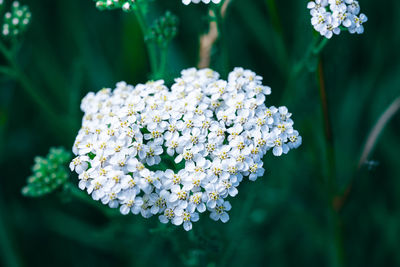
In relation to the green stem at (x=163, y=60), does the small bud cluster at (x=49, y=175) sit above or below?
below

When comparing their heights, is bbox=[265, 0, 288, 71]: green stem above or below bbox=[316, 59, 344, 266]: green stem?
above

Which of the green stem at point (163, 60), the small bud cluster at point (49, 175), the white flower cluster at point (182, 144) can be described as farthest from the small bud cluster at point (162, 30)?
the small bud cluster at point (49, 175)

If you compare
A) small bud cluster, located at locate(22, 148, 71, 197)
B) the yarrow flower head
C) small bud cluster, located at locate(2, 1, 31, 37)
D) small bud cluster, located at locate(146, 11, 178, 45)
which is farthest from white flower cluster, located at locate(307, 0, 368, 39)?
A: small bud cluster, located at locate(2, 1, 31, 37)

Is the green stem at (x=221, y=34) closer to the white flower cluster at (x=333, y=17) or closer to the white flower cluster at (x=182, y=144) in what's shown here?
the white flower cluster at (x=182, y=144)

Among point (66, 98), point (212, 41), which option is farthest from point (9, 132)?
point (212, 41)

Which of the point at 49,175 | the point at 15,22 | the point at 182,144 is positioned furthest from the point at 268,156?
the point at 15,22

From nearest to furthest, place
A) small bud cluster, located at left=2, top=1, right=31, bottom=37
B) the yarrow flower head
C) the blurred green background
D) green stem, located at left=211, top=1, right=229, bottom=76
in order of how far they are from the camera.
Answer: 1. the yarrow flower head
2. green stem, located at left=211, top=1, right=229, bottom=76
3. small bud cluster, located at left=2, top=1, right=31, bottom=37
4. the blurred green background

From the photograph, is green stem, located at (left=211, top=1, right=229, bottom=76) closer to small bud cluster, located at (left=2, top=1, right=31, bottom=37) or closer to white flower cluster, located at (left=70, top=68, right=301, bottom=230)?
white flower cluster, located at (left=70, top=68, right=301, bottom=230)
